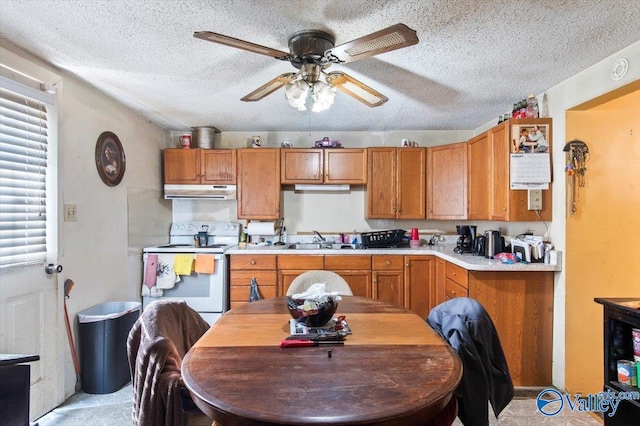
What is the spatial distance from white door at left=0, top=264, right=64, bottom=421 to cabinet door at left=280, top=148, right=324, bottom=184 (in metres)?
2.24

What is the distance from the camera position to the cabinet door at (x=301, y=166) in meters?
3.66

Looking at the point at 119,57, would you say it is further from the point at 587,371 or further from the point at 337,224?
the point at 587,371

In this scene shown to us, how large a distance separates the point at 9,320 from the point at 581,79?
Answer: 12.7ft

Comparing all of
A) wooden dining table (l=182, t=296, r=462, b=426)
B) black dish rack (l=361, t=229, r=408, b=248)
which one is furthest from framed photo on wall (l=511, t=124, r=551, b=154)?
wooden dining table (l=182, t=296, r=462, b=426)

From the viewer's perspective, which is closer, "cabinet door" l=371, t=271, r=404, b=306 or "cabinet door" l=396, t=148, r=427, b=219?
"cabinet door" l=371, t=271, r=404, b=306

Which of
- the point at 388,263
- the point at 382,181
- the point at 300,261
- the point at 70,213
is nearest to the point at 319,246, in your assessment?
the point at 300,261

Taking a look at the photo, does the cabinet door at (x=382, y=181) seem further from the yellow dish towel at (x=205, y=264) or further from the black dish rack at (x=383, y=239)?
the yellow dish towel at (x=205, y=264)

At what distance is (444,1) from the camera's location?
1.49m

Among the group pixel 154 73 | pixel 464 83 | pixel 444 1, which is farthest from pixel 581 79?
pixel 154 73

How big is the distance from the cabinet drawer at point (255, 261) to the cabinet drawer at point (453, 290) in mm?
1672

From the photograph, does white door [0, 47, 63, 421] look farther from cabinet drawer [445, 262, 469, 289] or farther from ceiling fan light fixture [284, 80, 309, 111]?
cabinet drawer [445, 262, 469, 289]

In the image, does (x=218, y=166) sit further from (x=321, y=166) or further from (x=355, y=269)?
(x=355, y=269)

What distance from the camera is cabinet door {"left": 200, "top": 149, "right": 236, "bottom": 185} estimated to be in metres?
3.68

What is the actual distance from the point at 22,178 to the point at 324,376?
2.18 metres
